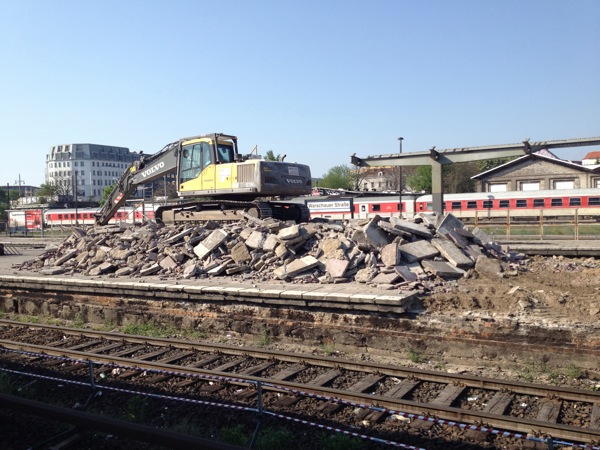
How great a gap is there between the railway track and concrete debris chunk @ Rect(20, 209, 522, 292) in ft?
8.61

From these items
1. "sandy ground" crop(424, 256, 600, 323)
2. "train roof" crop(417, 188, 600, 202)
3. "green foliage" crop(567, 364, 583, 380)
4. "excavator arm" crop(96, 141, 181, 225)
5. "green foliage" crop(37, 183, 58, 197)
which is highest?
"green foliage" crop(37, 183, 58, 197)

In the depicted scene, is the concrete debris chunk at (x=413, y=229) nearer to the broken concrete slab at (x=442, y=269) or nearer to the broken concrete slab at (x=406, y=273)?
the broken concrete slab at (x=442, y=269)

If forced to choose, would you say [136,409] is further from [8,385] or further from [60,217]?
[60,217]

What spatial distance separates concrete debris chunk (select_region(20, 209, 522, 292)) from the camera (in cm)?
1070

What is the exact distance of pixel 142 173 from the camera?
19031 millimetres

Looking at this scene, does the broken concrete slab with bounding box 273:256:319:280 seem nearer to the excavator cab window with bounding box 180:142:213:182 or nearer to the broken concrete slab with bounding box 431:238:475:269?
the broken concrete slab with bounding box 431:238:475:269

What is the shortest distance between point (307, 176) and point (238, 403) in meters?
11.2

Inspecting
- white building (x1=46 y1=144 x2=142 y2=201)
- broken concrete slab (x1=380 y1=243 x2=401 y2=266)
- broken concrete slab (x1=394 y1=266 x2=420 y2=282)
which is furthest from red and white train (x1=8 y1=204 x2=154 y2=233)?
white building (x1=46 y1=144 x2=142 y2=201)

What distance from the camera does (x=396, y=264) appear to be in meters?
10.6

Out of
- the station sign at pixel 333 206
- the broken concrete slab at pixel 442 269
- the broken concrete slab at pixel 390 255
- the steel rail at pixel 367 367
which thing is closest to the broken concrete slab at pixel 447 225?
the broken concrete slab at pixel 442 269

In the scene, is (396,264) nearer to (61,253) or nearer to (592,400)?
(592,400)

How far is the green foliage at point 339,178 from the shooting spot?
266 ft

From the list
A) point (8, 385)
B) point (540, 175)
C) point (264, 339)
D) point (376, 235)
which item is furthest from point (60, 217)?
point (8, 385)

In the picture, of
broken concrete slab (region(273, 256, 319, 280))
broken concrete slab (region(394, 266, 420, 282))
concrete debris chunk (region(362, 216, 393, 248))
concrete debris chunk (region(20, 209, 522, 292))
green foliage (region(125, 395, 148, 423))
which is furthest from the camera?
concrete debris chunk (region(362, 216, 393, 248))
